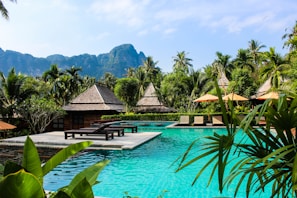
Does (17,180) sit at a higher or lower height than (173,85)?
lower

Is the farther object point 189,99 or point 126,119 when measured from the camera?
point 189,99

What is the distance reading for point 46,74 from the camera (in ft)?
124

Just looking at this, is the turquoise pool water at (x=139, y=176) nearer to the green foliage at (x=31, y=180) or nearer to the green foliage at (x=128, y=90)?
the green foliage at (x=31, y=180)

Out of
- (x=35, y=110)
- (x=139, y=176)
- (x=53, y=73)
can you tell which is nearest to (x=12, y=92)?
(x=35, y=110)

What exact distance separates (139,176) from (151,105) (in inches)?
993

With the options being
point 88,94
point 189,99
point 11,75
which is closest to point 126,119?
point 88,94

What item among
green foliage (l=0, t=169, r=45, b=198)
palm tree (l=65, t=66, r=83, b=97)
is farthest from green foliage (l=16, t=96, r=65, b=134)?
palm tree (l=65, t=66, r=83, b=97)

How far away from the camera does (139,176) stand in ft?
24.5

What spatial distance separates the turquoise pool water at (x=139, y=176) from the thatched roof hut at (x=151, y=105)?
20.5 metres

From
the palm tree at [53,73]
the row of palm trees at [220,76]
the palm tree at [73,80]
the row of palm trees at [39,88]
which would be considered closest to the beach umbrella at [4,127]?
the row of palm trees at [39,88]

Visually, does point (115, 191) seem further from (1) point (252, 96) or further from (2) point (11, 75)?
(1) point (252, 96)

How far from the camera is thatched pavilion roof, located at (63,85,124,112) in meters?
26.0

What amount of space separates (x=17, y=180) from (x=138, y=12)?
8.05 m

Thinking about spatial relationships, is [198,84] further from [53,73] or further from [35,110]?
[53,73]
